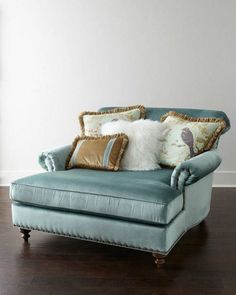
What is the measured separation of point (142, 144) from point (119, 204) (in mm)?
648

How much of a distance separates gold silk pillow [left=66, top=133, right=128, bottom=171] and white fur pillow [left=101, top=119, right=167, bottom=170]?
0.18 ft

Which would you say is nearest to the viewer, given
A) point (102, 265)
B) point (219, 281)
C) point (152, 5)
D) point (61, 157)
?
point (219, 281)

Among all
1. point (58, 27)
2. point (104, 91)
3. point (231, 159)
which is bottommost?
point (231, 159)

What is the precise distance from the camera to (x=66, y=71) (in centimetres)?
398

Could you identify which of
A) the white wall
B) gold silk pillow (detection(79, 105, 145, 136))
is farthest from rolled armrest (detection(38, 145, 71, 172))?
the white wall

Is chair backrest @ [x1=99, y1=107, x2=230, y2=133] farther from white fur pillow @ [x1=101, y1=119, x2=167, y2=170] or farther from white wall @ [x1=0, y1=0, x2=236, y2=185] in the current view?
white wall @ [x1=0, y1=0, x2=236, y2=185]

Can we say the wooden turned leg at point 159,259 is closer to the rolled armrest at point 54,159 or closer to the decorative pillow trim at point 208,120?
the decorative pillow trim at point 208,120

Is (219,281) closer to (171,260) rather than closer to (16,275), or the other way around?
(171,260)

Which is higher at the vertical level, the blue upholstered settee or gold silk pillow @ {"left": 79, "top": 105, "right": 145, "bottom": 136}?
gold silk pillow @ {"left": 79, "top": 105, "right": 145, "bottom": 136}

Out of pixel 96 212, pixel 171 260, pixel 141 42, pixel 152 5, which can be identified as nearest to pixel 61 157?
pixel 96 212

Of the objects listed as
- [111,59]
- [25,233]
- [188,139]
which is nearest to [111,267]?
[25,233]

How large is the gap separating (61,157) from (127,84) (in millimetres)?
1413

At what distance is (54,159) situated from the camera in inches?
109

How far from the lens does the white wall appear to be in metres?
3.84
